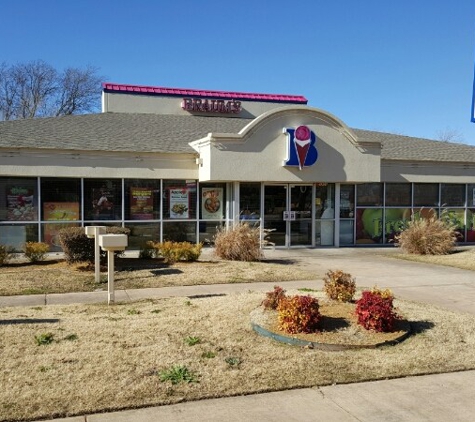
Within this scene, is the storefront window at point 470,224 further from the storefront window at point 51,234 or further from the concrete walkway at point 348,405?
the concrete walkway at point 348,405

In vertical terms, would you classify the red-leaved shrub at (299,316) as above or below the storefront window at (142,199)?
below

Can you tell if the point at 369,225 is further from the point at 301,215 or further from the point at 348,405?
the point at 348,405

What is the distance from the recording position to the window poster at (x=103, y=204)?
706 inches

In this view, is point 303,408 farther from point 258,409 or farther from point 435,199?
point 435,199

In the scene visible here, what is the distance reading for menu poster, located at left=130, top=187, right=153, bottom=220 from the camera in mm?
18344

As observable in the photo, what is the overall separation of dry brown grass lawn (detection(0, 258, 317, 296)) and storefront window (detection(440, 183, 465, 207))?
1060 cm

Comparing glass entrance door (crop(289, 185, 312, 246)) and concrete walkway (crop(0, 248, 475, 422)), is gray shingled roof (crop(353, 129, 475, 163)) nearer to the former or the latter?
glass entrance door (crop(289, 185, 312, 246))

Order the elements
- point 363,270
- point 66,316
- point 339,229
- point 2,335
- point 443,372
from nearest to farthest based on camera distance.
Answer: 1. point 443,372
2. point 2,335
3. point 66,316
4. point 363,270
5. point 339,229

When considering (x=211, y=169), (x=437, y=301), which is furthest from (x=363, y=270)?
(x=211, y=169)

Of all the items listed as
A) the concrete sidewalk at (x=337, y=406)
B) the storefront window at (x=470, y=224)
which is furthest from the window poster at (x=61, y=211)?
the storefront window at (x=470, y=224)

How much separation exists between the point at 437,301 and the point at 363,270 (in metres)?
4.18

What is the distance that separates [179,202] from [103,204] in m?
2.59

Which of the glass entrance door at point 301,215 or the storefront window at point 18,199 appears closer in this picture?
the storefront window at point 18,199

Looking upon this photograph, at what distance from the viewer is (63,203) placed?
17.6 m
